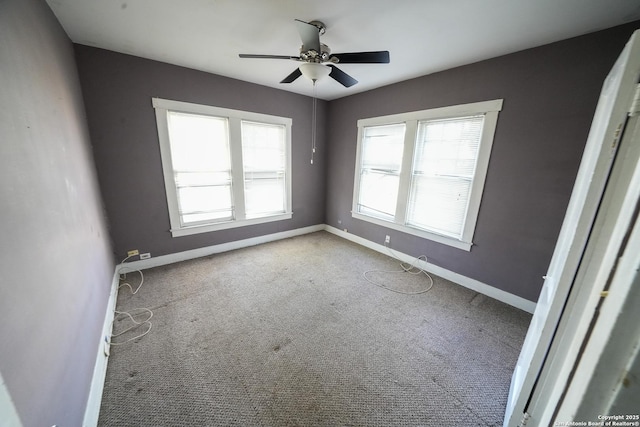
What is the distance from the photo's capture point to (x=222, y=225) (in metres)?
3.39

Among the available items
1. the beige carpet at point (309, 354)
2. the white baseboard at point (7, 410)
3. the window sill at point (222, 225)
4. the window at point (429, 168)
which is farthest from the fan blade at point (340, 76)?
the white baseboard at point (7, 410)

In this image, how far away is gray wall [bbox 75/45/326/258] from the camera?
7.73ft

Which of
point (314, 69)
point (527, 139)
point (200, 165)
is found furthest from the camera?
point (200, 165)

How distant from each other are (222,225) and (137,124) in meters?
1.60

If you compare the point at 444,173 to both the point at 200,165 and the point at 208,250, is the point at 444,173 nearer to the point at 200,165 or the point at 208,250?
the point at 200,165

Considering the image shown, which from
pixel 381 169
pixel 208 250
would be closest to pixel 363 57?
pixel 381 169

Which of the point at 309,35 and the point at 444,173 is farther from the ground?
the point at 309,35

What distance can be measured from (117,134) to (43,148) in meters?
1.51

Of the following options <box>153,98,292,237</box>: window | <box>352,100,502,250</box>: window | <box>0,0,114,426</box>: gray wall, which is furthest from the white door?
<box>153,98,292,237</box>: window

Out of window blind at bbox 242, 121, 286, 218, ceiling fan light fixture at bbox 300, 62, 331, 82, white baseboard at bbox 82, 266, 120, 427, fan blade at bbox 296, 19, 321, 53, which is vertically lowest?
white baseboard at bbox 82, 266, 120, 427

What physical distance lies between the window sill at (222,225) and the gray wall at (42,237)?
1.23 meters

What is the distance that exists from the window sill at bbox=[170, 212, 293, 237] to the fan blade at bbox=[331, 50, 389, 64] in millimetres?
2637

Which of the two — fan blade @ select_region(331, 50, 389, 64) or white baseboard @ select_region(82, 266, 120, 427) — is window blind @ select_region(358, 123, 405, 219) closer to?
fan blade @ select_region(331, 50, 389, 64)

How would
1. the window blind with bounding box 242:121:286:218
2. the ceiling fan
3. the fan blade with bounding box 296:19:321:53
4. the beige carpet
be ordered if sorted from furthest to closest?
the window blind with bounding box 242:121:286:218, the ceiling fan, the fan blade with bounding box 296:19:321:53, the beige carpet
